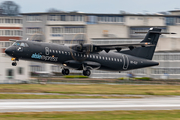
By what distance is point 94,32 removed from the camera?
92750 millimetres

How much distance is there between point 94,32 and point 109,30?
16.0ft

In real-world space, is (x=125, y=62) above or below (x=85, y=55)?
below

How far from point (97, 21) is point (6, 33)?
32860 millimetres

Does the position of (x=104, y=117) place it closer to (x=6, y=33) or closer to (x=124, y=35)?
(x=124, y=35)

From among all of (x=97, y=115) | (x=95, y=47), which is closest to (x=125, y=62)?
(x=95, y=47)

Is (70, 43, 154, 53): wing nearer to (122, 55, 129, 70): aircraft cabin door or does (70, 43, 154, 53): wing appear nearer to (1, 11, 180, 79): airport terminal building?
(122, 55, 129, 70): aircraft cabin door

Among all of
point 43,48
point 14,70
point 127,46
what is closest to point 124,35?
point 14,70

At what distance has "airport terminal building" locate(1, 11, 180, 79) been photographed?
79.6 meters

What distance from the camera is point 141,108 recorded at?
85.9 ft

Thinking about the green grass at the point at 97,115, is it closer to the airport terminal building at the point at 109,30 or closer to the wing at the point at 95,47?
the wing at the point at 95,47

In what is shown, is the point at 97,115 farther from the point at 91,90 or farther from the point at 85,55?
the point at 91,90

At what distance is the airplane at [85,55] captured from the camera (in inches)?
1416

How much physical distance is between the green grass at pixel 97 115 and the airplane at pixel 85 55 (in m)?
12.8

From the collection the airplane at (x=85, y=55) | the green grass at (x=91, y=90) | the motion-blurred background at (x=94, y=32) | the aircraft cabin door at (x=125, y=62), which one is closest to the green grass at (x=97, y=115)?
the airplane at (x=85, y=55)
